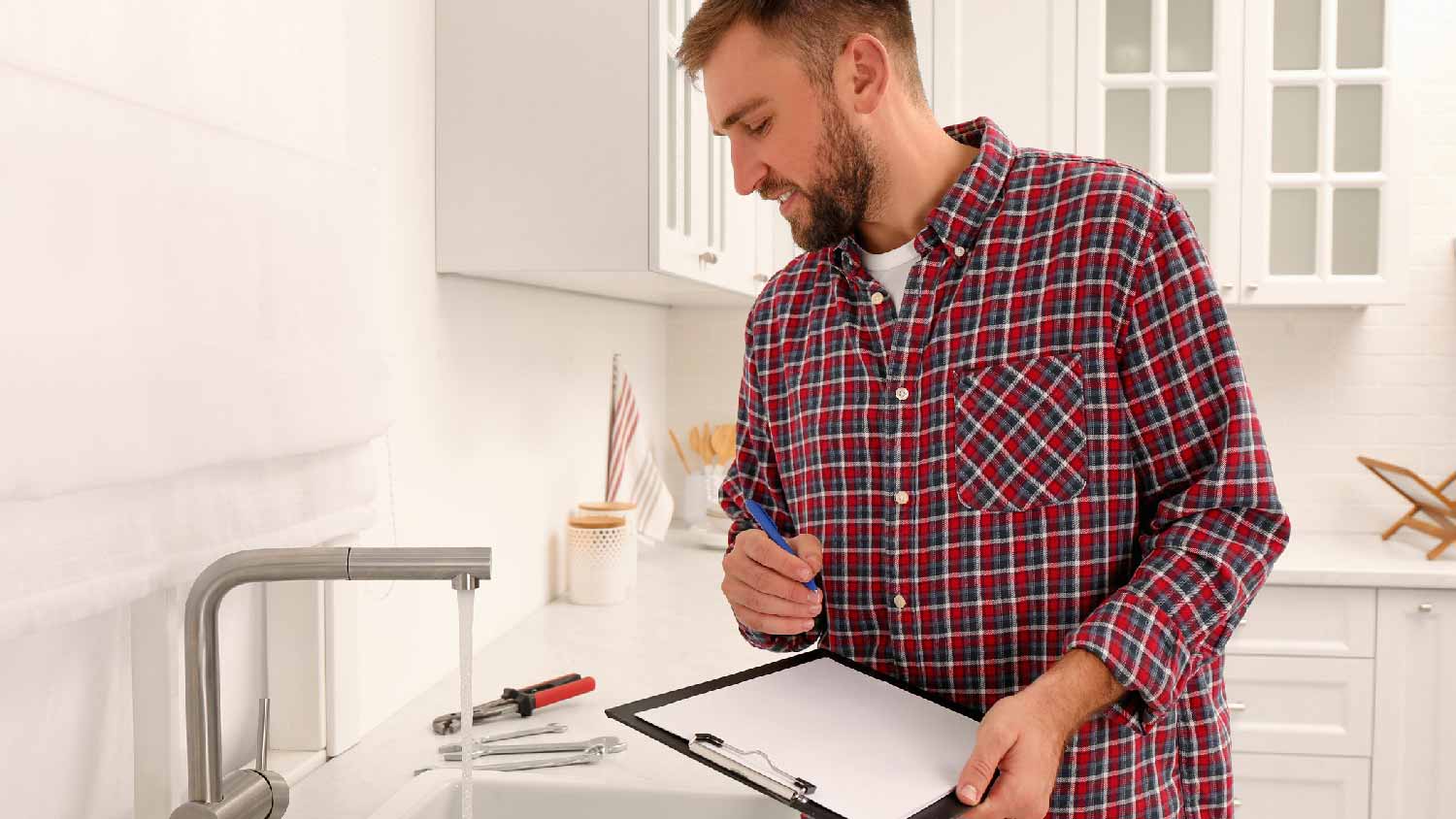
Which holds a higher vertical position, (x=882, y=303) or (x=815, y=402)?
(x=882, y=303)

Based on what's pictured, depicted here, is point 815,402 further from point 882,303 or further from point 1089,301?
point 1089,301

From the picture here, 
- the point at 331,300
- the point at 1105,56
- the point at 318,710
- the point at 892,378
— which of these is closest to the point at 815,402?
the point at 892,378

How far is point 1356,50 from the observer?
2.73 metres

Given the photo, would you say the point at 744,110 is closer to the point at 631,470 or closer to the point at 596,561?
the point at 596,561

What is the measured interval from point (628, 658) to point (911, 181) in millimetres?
912

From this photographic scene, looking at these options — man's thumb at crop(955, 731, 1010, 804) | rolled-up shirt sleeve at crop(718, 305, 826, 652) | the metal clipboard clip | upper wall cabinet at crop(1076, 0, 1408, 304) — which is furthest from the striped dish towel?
man's thumb at crop(955, 731, 1010, 804)

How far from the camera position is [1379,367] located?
302 centimetres

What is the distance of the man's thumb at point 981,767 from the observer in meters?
0.81

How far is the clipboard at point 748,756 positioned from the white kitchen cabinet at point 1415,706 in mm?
1998

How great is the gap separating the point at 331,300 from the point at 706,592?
129cm

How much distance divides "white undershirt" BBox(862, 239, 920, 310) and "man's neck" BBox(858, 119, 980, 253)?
0.8 inches

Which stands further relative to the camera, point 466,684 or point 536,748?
point 536,748

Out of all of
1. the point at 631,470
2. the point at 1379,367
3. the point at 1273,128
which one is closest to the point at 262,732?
the point at 631,470

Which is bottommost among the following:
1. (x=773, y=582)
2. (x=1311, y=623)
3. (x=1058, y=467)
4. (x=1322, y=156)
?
(x=1311, y=623)
